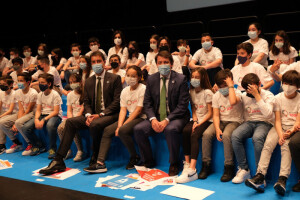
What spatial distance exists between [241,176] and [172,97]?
3.84ft

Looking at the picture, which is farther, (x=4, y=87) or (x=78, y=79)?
(x=4, y=87)

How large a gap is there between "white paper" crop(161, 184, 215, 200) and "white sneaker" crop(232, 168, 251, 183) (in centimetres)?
32

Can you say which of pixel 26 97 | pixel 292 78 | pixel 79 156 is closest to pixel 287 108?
pixel 292 78

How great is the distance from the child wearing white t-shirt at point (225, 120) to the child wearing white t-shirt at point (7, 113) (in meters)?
2.98

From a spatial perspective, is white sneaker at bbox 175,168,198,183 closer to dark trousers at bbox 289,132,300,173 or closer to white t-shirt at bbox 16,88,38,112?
dark trousers at bbox 289,132,300,173

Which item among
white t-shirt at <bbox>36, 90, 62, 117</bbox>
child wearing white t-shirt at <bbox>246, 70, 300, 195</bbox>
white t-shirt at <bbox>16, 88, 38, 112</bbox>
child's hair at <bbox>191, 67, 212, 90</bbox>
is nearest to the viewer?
child wearing white t-shirt at <bbox>246, 70, 300, 195</bbox>

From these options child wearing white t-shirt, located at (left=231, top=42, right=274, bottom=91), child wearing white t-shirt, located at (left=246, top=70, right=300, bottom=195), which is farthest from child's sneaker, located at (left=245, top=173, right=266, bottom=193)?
child wearing white t-shirt, located at (left=231, top=42, right=274, bottom=91)

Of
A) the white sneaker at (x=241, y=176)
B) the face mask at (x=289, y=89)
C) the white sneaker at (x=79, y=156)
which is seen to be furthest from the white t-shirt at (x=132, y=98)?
the face mask at (x=289, y=89)

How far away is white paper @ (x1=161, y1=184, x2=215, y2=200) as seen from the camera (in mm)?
3572

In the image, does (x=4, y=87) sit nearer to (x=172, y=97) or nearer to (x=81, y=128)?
(x=81, y=128)

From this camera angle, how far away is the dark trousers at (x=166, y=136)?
4.17 m

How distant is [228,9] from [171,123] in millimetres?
4041

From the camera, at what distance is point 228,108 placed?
163 inches

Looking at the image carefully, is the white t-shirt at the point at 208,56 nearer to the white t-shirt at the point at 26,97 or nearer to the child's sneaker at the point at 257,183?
the white t-shirt at the point at 26,97
